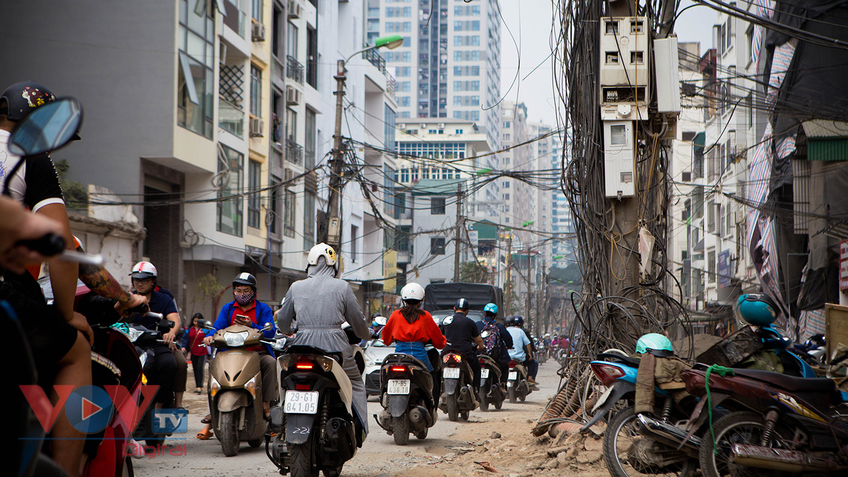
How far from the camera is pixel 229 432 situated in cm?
725

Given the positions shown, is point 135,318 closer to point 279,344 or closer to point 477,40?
point 279,344

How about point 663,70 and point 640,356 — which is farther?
point 663,70

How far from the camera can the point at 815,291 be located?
18.4m

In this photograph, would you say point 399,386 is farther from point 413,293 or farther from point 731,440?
point 731,440

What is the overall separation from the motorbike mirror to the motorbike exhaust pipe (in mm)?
4392

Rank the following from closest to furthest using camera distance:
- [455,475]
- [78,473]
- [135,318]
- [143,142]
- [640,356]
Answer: [78,473] → [640,356] → [455,475] → [135,318] → [143,142]

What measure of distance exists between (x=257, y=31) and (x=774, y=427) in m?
25.3

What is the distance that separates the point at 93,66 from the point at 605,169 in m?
17.8

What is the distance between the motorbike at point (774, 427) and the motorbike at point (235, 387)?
3.96 meters

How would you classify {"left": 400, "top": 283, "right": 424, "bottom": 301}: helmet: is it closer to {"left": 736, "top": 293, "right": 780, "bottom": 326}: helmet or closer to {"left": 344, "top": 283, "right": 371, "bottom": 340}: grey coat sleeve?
{"left": 344, "top": 283, "right": 371, "bottom": 340}: grey coat sleeve

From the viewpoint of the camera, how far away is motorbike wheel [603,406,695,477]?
553 centimetres

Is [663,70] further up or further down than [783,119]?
further down

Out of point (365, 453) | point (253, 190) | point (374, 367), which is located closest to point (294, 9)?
point (253, 190)

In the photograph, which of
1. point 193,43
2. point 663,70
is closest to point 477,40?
point 193,43
